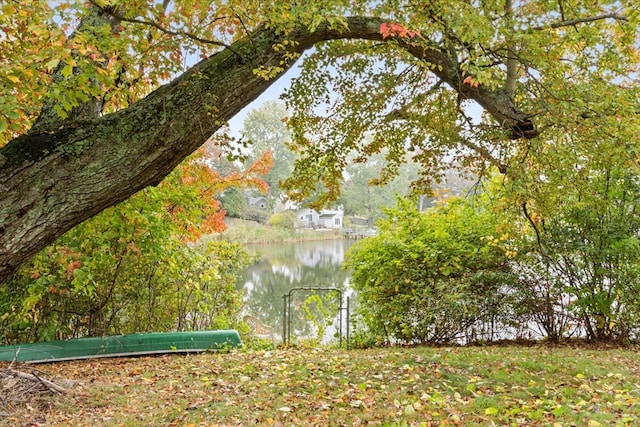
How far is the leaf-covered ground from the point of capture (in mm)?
2803

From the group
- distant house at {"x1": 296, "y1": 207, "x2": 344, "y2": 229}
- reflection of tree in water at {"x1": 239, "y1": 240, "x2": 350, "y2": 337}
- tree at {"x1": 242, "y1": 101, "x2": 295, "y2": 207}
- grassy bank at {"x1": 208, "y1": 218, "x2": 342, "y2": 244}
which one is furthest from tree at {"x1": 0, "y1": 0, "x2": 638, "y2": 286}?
distant house at {"x1": 296, "y1": 207, "x2": 344, "y2": 229}

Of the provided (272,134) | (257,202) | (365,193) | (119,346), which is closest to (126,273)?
(119,346)

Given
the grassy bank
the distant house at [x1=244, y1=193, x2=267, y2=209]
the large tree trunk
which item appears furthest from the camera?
the distant house at [x1=244, y1=193, x2=267, y2=209]

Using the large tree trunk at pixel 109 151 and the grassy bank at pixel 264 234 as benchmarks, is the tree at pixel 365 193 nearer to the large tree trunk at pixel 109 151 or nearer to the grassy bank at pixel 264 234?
→ the grassy bank at pixel 264 234

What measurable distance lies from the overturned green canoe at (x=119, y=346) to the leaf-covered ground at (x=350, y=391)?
0.56 ft

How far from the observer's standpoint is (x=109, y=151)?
102 inches

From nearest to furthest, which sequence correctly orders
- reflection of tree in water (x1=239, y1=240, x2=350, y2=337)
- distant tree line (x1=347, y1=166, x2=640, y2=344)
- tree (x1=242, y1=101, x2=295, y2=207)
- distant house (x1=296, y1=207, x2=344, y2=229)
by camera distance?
distant tree line (x1=347, y1=166, x2=640, y2=344), reflection of tree in water (x1=239, y1=240, x2=350, y2=337), tree (x1=242, y1=101, x2=295, y2=207), distant house (x1=296, y1=207, x2=344, y2=229)

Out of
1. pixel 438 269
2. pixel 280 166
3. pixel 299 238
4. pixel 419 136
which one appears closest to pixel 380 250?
pixel 438 269

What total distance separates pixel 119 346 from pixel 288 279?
9.43 m

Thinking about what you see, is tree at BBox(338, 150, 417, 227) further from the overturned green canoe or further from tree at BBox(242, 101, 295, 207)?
the overturned green canoe

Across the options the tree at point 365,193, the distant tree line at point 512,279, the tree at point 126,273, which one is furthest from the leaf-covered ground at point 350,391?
the tree at point 365,193

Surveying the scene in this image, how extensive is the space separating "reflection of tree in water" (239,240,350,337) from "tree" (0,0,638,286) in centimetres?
373

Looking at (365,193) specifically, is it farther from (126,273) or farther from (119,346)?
(119,346)

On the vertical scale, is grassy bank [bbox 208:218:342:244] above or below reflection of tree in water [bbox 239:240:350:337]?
above
